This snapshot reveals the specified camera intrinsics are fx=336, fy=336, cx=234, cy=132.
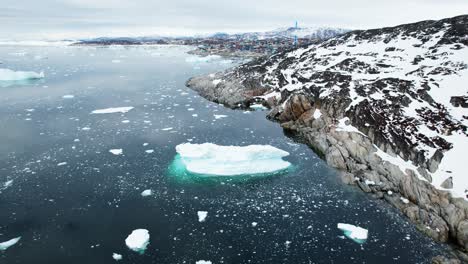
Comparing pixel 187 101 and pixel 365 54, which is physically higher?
pixel 365 54

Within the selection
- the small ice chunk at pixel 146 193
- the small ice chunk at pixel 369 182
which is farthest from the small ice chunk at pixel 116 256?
the small ice chunk at pixel 369 182

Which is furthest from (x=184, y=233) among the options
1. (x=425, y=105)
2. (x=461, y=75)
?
(x=461, y=75)

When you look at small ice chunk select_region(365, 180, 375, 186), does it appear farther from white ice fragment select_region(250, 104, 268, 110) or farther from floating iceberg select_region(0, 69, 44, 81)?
floating iceberg select_region(0, 69, 44, 81)

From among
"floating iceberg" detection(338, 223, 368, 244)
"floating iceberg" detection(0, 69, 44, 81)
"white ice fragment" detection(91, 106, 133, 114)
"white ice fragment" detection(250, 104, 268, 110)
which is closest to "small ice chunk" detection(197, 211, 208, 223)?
"floating iceberg" detection(338, 223, 368, 244)

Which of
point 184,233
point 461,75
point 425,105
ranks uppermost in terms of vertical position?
point 461,75

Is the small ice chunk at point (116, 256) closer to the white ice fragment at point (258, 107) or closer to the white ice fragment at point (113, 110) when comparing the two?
the white ice fragment at point (113, 110)

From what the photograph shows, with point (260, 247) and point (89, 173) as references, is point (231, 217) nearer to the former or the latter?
point (260, 247)

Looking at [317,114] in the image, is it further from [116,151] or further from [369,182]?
[116,151]
